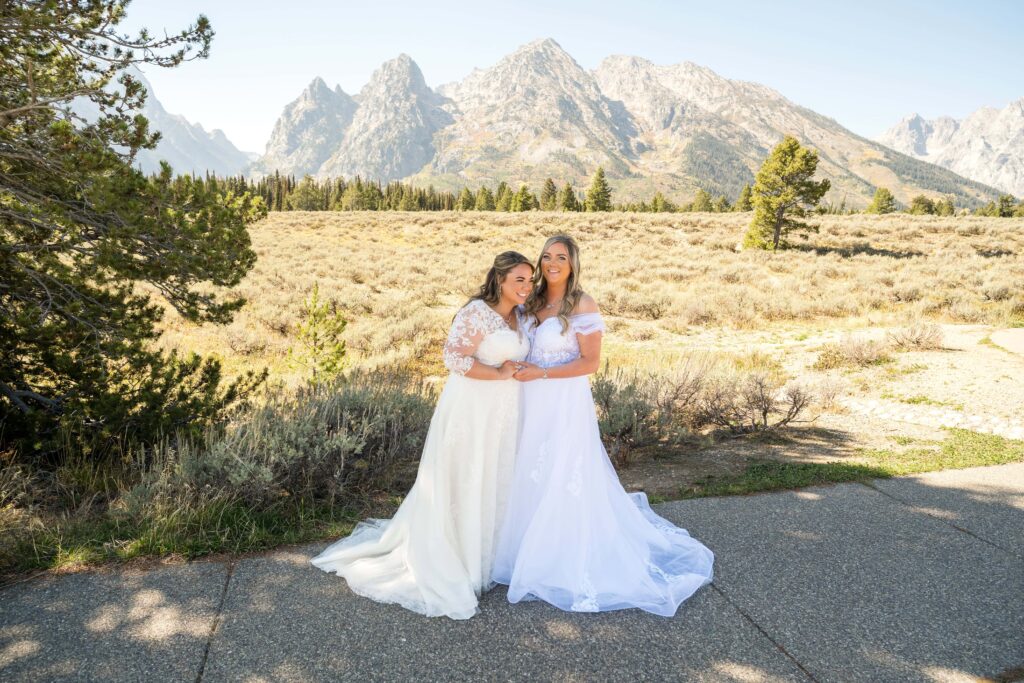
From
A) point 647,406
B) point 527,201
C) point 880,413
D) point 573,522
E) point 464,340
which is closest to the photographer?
point 464,340

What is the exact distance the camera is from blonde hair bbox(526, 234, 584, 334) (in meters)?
3.57

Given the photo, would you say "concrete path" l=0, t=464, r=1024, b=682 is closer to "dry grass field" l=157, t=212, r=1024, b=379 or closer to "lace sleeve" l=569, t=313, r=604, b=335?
"lace sleeve" l=569, t=313, r=604, b=335

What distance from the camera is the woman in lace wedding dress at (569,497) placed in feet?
10.7

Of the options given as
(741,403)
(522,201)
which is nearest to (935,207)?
(522,201)

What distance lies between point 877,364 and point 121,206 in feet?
34.5

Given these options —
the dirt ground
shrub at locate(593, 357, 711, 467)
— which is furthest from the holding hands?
shrub at locate(593, 357, 711, 467)

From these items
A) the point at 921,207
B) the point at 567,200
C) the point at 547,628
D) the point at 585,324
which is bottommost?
the point at 547,628

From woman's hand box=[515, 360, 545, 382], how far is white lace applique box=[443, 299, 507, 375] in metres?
0.29

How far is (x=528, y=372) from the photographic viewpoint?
3.35 m

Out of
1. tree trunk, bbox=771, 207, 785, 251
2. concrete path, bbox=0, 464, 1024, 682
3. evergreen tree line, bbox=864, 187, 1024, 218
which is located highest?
evergreen tree line, bbox=864, 187, 1024, 218

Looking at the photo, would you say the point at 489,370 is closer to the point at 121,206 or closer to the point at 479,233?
the point at 121,206

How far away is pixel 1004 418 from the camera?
6.70 metres

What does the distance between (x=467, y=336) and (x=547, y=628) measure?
166 centimetres

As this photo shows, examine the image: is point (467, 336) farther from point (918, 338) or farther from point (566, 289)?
point (918, 338)
